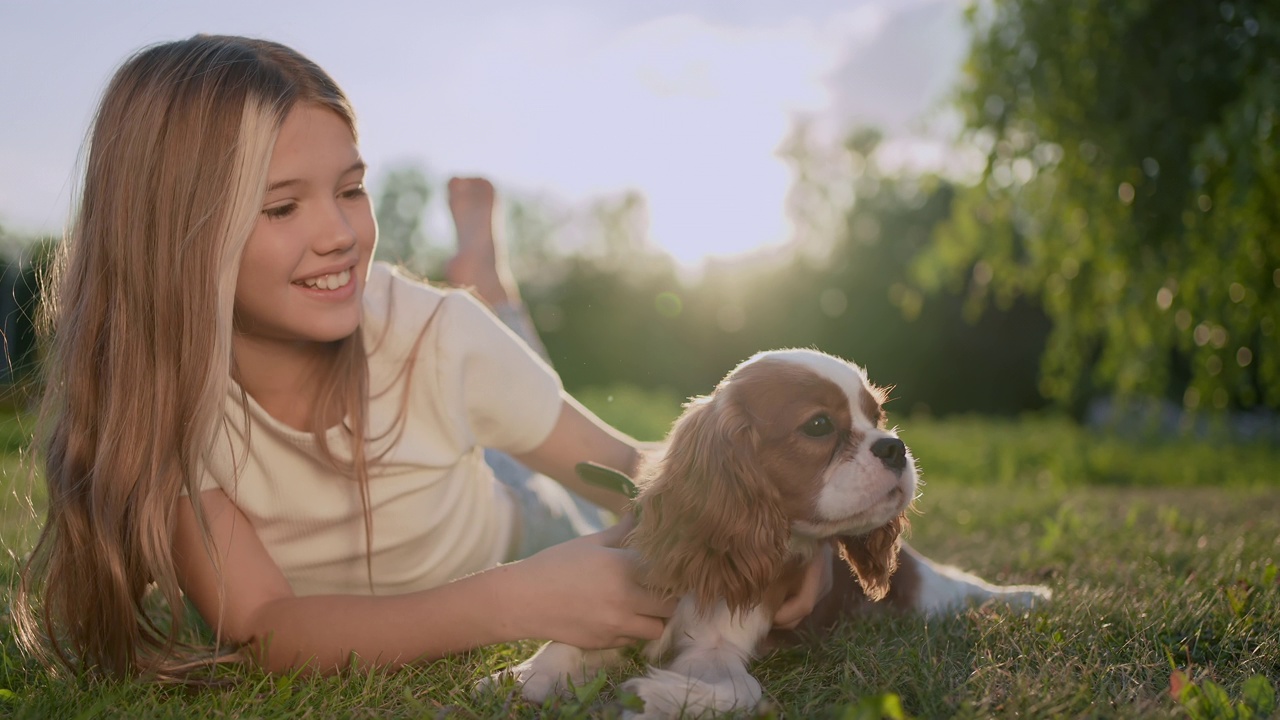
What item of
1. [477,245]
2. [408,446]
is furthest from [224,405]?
[477,245]

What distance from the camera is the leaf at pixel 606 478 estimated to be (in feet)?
8.23

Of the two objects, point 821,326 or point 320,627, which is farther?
point 821,326

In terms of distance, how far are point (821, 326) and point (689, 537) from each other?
66.6 ft

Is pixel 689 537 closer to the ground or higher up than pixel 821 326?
higher up

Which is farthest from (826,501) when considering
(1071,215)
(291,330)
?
(1071,215)

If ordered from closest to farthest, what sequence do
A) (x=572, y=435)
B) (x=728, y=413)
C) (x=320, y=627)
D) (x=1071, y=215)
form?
(x=320, y=627)
(x=728, y=413)
(x=572, y=435)
(x=1071, y=215)

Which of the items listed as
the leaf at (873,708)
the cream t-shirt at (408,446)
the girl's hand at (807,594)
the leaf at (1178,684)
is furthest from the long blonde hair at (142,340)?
the leaf at (1178,684)

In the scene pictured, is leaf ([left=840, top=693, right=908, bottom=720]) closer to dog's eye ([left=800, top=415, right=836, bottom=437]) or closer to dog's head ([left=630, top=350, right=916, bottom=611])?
dog's head ([left=630, top=350, right=916, bottom=611])

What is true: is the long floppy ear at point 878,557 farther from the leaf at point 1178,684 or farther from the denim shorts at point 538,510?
the denim shorts at point 538,510

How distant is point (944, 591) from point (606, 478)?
0.95 metres

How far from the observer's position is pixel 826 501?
7.11 ft

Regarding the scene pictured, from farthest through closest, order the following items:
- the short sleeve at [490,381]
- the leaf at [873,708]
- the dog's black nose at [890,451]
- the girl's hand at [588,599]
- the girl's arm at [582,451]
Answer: the girl's arm at [582,451]
the short sleeve at [490,381]
the dog's black nose at [890,451]
the girl's hand at [588,599]
the leaf at [873,708]

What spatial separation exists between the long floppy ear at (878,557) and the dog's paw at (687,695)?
0.59 metres

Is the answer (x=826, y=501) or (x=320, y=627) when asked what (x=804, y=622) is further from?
(x=320, y=627)
